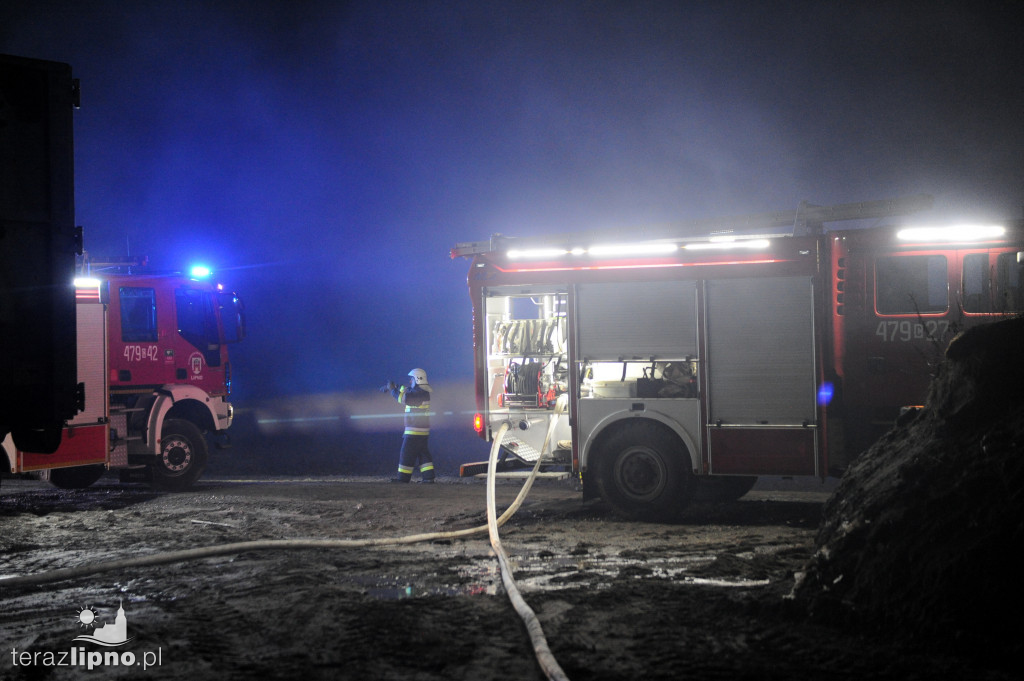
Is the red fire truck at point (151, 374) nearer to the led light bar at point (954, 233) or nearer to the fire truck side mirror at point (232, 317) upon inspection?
the fire truck side mirror at point (232, 317)

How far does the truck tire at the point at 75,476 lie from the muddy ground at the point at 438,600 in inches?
85.8

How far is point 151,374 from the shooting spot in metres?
11.4

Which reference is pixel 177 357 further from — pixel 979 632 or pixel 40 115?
pixel 979 632

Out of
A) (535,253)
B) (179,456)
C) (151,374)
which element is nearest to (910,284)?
(535,253)

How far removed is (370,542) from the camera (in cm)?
668

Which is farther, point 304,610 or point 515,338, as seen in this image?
point 515,338

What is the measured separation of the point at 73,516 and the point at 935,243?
358 inches

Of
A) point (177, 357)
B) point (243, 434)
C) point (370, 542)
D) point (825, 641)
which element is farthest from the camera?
point (243, 434)

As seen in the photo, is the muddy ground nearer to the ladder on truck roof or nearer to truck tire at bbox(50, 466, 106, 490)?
truck tire at bbox(50, 466, 106, 490)

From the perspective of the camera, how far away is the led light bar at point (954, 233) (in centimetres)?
735

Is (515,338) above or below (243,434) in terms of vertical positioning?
above

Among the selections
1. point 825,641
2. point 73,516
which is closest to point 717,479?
point 825,641

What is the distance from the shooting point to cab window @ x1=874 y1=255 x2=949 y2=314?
746 cm

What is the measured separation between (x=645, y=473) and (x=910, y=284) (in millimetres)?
2994
